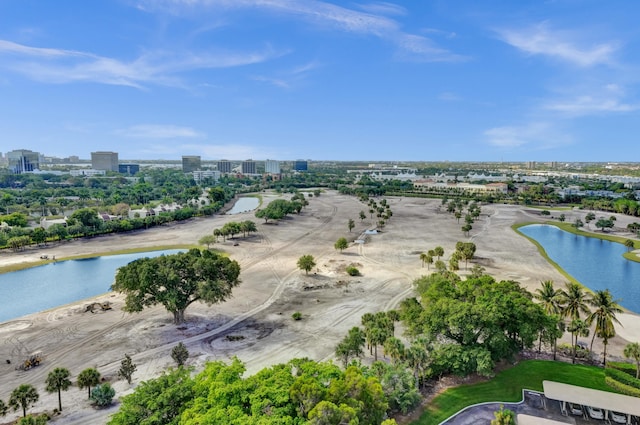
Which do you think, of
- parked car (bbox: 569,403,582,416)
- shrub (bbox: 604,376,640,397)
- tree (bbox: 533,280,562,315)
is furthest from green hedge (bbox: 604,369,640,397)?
tree (bbox: 533,280,562,315)

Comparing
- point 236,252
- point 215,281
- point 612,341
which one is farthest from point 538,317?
point 236,252

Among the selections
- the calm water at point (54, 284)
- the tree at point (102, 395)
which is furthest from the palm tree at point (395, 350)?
the calm water at point (54, 284)

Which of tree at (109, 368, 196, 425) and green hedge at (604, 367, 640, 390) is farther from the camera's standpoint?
green hedge at (604, 367, 640, 390)

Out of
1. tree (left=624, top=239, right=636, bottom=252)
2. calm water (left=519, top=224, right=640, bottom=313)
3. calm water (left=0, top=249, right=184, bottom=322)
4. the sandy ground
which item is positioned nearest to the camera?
the sandy ground

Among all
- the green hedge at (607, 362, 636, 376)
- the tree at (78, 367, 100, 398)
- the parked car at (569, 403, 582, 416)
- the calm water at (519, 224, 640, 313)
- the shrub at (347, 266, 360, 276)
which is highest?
the tree at (78, 367, 100, 398)

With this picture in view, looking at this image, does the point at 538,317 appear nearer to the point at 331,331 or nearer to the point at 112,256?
the point at 331,331

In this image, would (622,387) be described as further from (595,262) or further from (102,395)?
(595,262)

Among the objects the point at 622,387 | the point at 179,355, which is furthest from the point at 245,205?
the point at 622,387

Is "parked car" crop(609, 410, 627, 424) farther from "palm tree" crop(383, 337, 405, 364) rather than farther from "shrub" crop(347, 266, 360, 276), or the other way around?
"shrub" crop(347, 266, 360, 276)
